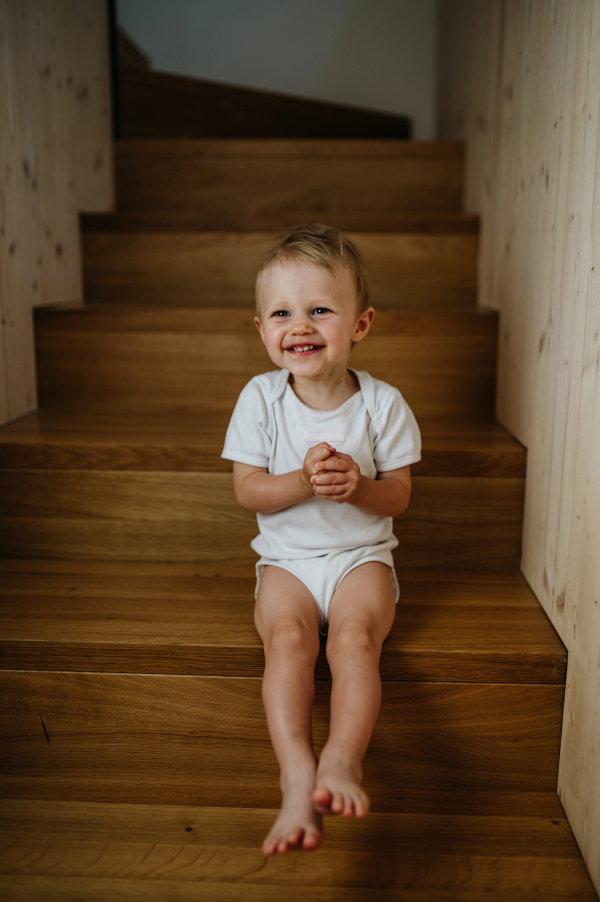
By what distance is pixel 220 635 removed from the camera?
3.70 feet

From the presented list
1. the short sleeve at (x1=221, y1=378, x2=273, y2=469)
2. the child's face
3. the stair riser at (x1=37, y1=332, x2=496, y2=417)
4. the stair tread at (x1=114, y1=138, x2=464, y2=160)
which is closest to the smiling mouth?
the child's face

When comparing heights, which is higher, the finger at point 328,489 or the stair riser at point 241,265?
the stair riser at point 241,265

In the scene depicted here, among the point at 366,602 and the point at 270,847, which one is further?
the point at 366,602

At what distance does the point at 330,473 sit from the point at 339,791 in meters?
0.41

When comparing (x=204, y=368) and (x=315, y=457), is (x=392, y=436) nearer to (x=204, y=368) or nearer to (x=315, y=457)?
(x=315, y=457)

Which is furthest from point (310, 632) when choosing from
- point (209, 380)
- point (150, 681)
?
point (209, 380)

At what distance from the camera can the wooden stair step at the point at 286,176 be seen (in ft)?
7.13

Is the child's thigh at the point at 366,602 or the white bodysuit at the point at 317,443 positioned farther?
the white bodysuit at the point at 317,443

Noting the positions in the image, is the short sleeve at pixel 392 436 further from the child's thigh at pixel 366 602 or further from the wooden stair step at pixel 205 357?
the wooden stair step at pixel 205 357

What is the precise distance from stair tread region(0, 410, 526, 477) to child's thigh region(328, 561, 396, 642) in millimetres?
309

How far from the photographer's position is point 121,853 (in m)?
1.01

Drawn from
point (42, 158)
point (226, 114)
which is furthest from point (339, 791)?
point (226, 114)

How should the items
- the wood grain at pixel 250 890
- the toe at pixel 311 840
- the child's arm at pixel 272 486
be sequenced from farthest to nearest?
the child's arm at pixel 272 486 < the wood grain at pixel 250 890 < the toe at pixel 311 840

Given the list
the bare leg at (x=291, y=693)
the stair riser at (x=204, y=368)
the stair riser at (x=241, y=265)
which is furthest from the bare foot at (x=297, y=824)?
the stair riser at (x=241, y=265)
